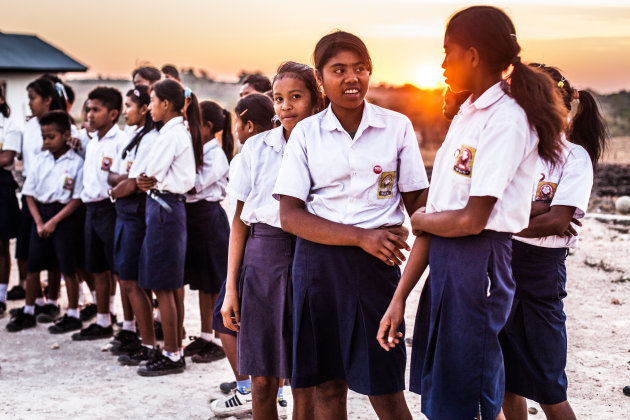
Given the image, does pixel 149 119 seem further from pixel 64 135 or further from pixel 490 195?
pixel 490 195

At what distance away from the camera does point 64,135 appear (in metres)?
5.74

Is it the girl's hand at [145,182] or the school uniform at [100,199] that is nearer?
the girl's hand at [145,182]

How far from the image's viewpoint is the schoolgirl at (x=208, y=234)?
4.89 meters

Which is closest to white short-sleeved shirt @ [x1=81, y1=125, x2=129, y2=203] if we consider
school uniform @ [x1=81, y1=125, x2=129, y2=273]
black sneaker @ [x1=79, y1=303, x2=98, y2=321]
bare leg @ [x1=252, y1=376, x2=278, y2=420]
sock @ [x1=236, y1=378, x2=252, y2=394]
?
school uniform @ [x1=81, y1=125, x2=129, y2=273]

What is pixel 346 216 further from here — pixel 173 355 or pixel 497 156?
pixel 173 355

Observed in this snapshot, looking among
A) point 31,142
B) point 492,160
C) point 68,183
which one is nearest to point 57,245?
point 68,183

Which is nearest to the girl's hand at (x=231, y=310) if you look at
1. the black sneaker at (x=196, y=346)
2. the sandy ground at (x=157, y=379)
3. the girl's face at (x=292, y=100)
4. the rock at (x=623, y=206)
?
the girl's face at (x=292, y=100)

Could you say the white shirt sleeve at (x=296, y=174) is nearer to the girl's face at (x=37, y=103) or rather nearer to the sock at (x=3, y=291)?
the girl's face at (x=37, y=103)

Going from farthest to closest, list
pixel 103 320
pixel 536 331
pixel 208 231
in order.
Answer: pixel 103 320, pixel 208 231, pixel 536 331

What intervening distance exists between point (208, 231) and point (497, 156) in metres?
3.19

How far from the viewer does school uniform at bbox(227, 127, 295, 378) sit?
293cm

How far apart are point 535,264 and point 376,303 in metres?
0.81

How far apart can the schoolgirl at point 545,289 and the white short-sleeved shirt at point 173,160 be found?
2.35 metres

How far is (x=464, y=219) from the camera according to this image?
209cm
